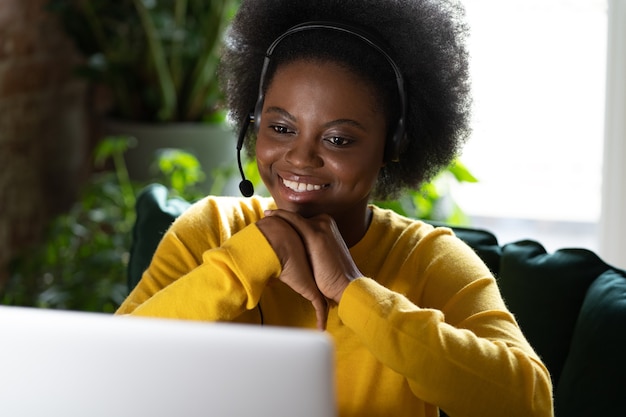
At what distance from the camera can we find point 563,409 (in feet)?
5.45

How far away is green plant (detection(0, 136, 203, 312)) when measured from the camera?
110 inches

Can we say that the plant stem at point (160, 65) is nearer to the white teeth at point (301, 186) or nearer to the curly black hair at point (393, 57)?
the curly black hair at point (393, 57)

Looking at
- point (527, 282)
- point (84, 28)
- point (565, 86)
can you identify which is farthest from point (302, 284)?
point (565, 86)

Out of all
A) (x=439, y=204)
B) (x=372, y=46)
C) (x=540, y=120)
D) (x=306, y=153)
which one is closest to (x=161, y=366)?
(x=306, y=153)

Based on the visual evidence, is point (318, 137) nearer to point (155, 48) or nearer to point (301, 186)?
point (301, 186)

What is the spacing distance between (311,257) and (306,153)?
0.15m

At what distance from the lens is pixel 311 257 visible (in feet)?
4.72

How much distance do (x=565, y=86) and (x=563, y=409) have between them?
2.58 meters

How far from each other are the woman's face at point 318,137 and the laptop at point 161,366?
68 cm

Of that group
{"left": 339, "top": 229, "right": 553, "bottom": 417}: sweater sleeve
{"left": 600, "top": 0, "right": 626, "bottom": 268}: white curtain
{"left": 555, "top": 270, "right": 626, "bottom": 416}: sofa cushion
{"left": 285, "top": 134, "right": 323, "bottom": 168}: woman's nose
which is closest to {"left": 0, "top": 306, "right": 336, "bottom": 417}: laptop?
{"left": 339, "top": 229, "right": 553, "bottom": 417}: sweater sleeve

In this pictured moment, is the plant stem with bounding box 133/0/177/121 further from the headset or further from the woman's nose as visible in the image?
the woman's nose

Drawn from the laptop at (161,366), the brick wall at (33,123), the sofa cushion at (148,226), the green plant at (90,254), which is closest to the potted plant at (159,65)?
the brick wall at (33,123)

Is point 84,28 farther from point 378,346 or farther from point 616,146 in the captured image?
point 378,346

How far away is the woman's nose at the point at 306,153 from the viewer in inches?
57.2
